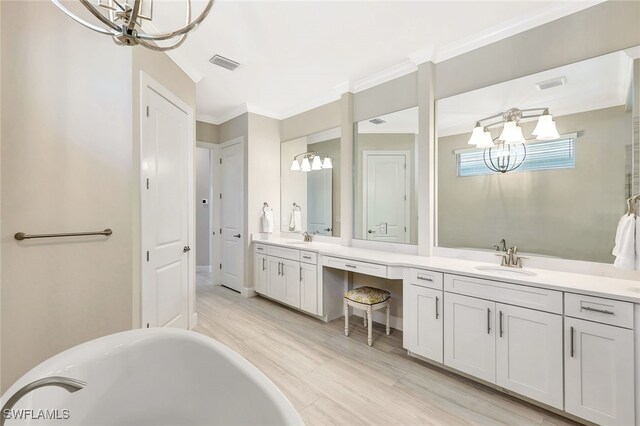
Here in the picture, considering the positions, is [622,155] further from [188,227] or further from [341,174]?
[188,227]

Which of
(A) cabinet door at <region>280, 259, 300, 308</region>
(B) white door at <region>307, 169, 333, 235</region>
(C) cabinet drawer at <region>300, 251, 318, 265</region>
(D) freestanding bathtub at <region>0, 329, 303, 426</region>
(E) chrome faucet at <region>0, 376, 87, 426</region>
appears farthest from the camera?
(B) white door at <region>307, 169, 333, 235</region>

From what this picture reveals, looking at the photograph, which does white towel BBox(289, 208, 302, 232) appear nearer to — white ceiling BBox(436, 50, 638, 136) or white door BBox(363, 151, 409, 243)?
white door BBox(363, 151, 409, 243)

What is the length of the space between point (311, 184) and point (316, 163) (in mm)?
299

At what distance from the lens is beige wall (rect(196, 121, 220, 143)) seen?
4.43 m

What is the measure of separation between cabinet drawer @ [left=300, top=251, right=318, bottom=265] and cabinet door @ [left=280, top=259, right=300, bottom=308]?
111mm

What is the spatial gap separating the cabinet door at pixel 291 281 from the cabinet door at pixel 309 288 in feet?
0.22

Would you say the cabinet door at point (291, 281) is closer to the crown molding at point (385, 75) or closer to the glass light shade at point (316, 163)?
the glass light shade at point (316, 163)

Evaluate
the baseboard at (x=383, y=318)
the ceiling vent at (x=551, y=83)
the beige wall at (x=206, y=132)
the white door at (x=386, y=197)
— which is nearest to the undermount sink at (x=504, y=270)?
the white door at (x=386, y=197)

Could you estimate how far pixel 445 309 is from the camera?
7.06ft

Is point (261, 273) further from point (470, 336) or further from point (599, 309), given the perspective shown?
point (599, 309)

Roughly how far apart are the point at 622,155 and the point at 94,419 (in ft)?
11.2

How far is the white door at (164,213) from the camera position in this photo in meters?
2.29

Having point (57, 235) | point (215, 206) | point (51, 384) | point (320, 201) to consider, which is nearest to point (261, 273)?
point (320, 201)

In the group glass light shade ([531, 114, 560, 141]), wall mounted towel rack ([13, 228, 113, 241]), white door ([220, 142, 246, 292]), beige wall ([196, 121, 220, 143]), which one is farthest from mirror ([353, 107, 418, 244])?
beige wall ([196, 121, 220, 143])
